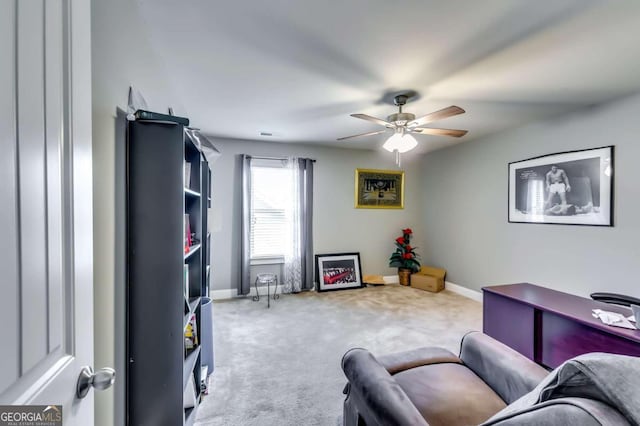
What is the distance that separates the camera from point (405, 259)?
4973 mm

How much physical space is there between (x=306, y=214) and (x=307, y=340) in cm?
213

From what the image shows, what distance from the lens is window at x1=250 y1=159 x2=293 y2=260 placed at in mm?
4426

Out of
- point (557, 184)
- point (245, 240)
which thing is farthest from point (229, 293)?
point (557, 184)

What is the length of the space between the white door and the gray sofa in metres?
0.98

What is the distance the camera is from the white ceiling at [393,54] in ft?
5.00

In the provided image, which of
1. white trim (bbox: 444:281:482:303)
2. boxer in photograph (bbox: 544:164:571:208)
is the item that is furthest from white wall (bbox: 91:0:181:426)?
white trim (bbox: 444:281:482:303)

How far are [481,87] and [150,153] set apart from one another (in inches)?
102

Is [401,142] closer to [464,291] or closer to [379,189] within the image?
[379,189]

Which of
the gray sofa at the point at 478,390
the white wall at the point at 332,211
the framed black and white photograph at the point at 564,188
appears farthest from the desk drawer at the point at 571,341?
the white wall at the point at 332,211

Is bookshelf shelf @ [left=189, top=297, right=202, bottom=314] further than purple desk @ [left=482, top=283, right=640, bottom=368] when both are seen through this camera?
No

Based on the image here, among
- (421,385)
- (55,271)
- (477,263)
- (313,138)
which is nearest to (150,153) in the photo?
(55,271)

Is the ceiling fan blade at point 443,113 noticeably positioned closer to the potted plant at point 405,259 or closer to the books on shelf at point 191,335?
the books on shelf at point 191,335

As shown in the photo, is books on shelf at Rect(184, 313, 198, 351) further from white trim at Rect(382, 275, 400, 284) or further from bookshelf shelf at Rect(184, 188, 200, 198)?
white trim at Rect(382, 275, 400, 284)

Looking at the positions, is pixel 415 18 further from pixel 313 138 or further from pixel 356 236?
pixel 356 236
